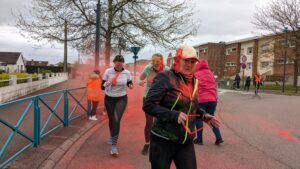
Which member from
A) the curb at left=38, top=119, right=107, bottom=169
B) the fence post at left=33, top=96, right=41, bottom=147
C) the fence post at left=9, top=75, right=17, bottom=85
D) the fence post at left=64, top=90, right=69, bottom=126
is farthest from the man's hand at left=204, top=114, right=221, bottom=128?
the fence post at left=9, top=75, right=17, bottom=85

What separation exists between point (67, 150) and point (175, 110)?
12.0ft

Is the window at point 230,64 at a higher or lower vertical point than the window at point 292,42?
lower

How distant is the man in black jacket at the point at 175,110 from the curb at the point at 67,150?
2398 millimetres

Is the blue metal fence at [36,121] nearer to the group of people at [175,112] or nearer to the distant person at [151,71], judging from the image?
the distant person at [151,71]

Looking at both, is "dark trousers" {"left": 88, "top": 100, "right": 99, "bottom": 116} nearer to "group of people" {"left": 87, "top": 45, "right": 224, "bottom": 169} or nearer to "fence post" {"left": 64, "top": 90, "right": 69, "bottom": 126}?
"fence post" {"left": 64, "top": 90, "right": 69, "bottom": 126}

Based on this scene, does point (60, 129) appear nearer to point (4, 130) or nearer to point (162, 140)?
point (4, 130)

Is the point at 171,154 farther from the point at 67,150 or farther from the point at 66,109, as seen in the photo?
the point at 66,109

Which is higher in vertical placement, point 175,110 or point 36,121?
point 175,110

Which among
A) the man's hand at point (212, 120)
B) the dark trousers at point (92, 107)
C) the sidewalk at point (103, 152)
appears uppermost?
the man's hand at point (212, 120)

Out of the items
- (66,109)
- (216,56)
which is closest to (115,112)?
(66,109)

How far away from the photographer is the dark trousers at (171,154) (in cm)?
297

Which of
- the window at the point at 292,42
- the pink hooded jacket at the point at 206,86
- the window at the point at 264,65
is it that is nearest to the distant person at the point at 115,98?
the pink hooded jacket at the point at 206,86

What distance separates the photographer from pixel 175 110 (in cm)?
292

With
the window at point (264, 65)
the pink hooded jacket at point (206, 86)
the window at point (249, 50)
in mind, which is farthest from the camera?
the window at point (249, 50)
